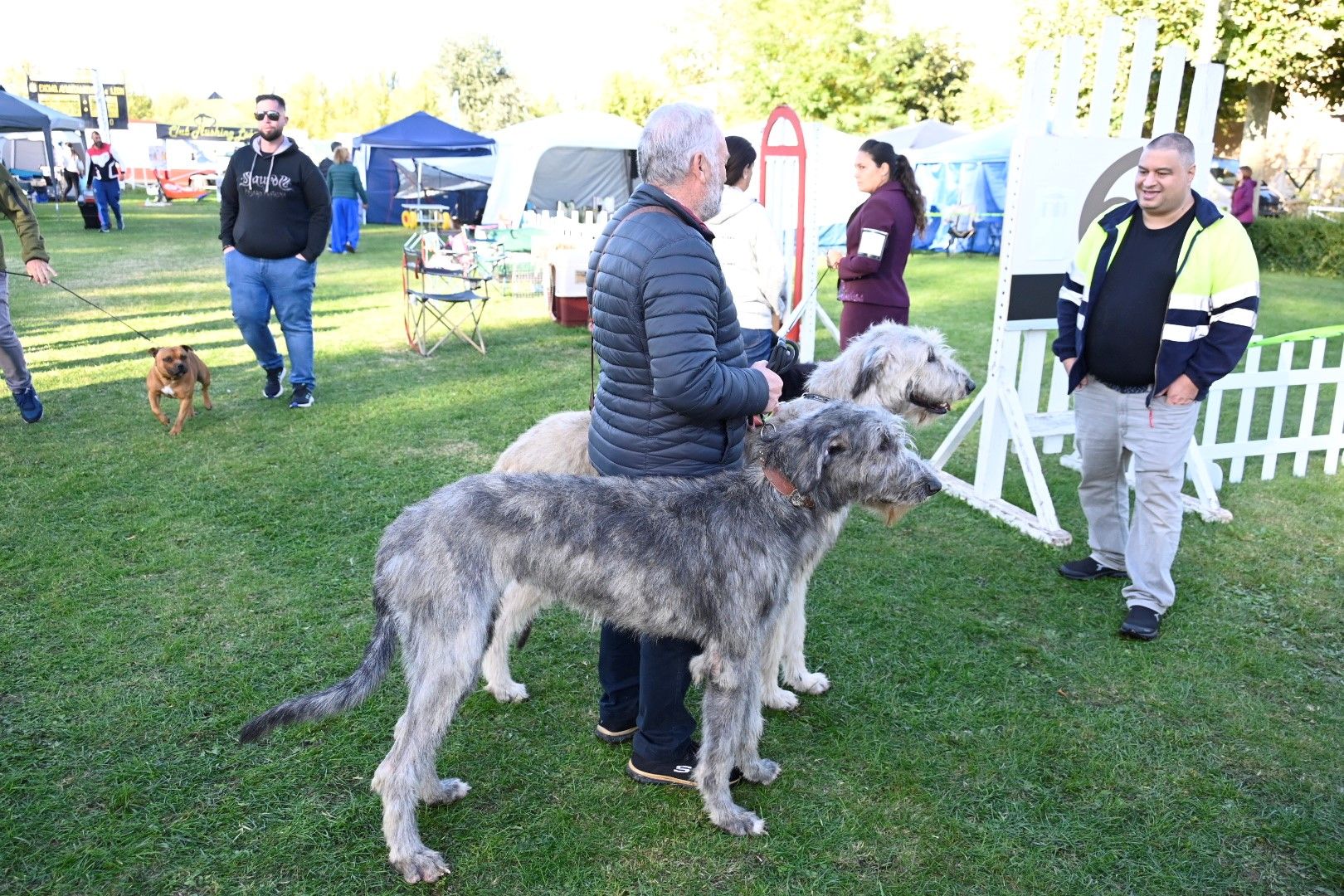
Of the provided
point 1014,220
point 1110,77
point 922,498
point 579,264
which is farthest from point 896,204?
point 579,264

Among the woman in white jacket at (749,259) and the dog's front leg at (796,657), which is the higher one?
the woman in white jacket at (749,259)

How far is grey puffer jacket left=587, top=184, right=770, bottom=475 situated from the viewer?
2.74 m

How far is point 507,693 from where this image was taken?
13.0ft

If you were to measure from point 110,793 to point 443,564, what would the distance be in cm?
167

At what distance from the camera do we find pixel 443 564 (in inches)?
110

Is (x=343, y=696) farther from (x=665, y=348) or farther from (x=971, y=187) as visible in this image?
(x=971, y=187)

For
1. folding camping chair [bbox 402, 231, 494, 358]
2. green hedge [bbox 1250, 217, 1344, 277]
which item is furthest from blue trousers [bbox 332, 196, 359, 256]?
green hedge [bbox 1250, 217, 1344, 277]

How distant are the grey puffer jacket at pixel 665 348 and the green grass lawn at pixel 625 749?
1.35m

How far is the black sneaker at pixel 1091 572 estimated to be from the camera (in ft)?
17.3

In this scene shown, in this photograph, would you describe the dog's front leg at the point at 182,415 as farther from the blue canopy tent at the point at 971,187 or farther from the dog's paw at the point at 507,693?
the blue canopy tent at the point at 971,187

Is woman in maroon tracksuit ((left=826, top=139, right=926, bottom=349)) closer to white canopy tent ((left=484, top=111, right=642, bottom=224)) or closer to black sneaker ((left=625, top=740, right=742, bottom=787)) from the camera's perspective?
black sneaker ((left=625, top=740, right=742, bottom=787))

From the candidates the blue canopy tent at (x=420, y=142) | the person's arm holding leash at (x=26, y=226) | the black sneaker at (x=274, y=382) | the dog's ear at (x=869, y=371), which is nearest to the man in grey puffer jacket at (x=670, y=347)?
the dog's ear at (x=869, y=371)

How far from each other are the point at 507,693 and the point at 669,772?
924 mm

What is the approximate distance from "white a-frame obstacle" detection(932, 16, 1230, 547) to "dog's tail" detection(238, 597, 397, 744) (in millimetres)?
4230
